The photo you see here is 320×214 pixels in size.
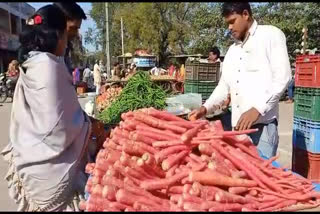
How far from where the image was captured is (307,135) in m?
4.14

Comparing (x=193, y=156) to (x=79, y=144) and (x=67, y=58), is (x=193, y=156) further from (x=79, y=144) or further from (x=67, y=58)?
(x=67, y=58)

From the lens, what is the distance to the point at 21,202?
8.70ft

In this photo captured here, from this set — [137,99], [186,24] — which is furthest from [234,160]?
[186,24]

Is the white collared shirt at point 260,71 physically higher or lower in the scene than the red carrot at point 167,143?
higher

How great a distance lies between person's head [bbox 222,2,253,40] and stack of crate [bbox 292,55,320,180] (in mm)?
1275

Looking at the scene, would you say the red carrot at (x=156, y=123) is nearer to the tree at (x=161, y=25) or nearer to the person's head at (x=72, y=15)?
the person's head at (x=72, y=15)

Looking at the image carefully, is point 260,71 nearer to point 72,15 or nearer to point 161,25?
point 72,15

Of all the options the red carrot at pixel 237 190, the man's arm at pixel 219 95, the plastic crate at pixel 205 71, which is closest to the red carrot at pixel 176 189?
the red carrot at pixel 237 190

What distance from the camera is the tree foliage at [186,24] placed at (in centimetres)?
1747

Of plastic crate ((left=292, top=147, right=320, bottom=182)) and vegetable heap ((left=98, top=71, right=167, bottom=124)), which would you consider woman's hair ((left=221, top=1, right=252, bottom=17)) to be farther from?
vegetable heap ((left=98, top=71, right=167, bottom=124))

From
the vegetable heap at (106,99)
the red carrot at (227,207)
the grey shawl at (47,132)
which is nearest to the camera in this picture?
the red carrot at (227,207)

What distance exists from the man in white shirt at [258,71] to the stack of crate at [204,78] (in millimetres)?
4982

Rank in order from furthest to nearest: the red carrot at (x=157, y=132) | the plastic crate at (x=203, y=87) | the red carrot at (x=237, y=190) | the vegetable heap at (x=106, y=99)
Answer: the plastic crate at (x=203, y=87), the vegetable heap at (x=106, y=99), the red carrot at (x=157, y=132), the red carrot at (x=237, y=190)

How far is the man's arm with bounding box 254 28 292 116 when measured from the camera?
299 centimetres
